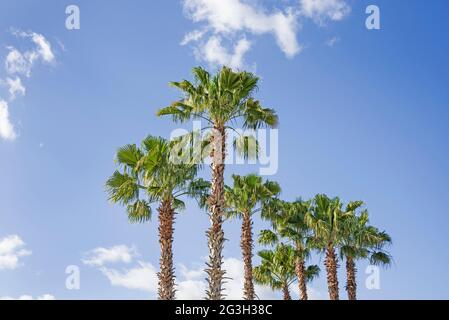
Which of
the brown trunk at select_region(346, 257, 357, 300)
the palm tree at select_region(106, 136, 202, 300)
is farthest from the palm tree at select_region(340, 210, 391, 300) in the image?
the palm tree at select_region(106, 136, 202, 300)

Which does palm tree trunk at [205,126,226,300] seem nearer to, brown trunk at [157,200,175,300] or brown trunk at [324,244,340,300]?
brown trunk at [157,200,175,300]

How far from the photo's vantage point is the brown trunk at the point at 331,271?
33.8 metres

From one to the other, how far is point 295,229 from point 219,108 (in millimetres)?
14891

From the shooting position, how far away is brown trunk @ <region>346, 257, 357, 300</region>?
35.2 metres

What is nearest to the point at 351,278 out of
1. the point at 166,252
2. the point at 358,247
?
the point at 358,247

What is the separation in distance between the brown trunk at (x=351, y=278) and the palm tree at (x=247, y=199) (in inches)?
306

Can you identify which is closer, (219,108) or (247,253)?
(219,108)

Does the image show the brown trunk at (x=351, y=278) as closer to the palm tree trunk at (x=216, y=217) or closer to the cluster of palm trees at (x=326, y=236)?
the cluster of palm trees at (x=326, y=236)

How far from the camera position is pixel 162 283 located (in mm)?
23484

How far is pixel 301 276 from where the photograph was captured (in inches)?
1407

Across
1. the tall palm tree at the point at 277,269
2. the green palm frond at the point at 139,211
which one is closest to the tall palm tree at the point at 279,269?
the tall palm tree at the point at 277,269

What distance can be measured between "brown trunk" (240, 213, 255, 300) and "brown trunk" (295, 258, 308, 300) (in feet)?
23.4

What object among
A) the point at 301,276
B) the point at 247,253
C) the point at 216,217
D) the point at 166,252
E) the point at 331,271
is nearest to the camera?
the point at 216,217

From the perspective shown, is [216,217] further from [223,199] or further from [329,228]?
[329,228]
